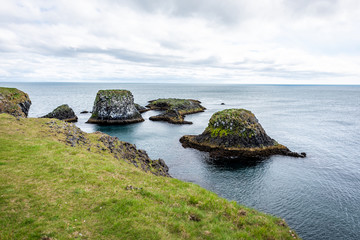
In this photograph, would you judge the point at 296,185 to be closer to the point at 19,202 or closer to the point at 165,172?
the point at 165,172

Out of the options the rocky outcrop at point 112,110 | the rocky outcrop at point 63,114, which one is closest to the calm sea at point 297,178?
the rocky outcrop at point 112,110

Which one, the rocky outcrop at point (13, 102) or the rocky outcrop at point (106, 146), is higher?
the rocky outcrop at point (13, 102)

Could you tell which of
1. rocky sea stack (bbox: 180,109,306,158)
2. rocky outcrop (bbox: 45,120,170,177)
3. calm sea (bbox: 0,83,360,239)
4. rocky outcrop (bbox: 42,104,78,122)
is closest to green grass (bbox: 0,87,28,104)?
rocky outcrop (bbox: 42,104,78,122)

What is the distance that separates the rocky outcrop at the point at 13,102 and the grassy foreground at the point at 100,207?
35725mm

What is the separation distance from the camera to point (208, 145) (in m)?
55.0

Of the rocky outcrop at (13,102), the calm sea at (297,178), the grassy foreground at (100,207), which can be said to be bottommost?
the calm sea at (297,178)

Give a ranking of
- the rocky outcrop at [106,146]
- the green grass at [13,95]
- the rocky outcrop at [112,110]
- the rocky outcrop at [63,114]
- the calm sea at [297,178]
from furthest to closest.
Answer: the rocky outcrop at [112,110]
the rocky outcrop at [63,114]
the green grass at [13,95]
the rocky outcrop at [106,146]
the calm sea at [297,178]

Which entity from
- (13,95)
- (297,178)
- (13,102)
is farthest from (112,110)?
(297,178)

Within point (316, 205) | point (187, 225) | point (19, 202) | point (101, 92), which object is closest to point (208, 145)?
point (316, 205)

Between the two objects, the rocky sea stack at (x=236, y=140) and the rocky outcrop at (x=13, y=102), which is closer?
the rocky outcrop at (x=13, y=102)

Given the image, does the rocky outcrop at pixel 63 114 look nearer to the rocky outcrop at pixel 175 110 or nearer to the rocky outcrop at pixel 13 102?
the rocky outcrop at pixel 13 102

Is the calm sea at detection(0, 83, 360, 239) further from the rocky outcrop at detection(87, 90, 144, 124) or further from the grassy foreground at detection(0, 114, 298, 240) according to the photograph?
the rocky outcrop at detection(87, 90, 144, 124)

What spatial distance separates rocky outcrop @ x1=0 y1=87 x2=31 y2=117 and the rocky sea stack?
43.9 metres

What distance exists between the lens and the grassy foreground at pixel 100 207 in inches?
472
